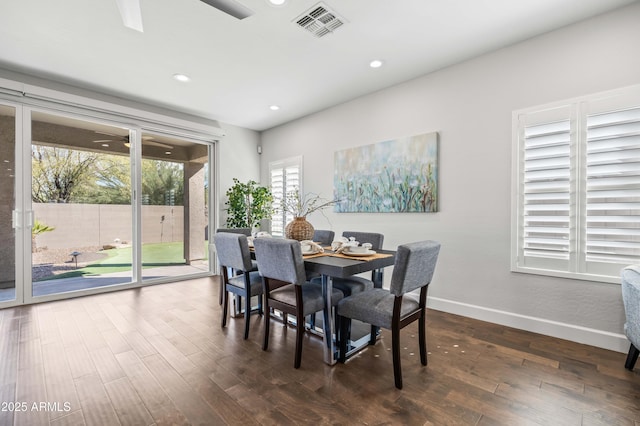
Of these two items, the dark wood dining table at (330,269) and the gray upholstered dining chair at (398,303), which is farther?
the dark wood dining table at (330,269)

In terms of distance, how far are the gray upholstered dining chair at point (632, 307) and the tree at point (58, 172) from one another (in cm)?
566

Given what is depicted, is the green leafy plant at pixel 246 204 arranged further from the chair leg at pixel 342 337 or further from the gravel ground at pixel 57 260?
the chair leg at pixel 342 337

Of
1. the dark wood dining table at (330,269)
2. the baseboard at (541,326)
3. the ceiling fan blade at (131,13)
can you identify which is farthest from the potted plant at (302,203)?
the ceiling fan blade at (131,13)

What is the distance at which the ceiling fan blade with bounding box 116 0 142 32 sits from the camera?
218 centimetres

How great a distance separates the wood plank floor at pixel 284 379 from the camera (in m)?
1.61

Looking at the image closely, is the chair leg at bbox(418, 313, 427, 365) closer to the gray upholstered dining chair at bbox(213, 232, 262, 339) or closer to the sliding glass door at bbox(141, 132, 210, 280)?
the gray upholstered dining chair at bbox(213, 232, 262, 339)

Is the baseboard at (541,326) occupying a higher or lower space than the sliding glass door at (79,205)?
lower

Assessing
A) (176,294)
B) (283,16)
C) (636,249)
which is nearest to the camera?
(636,249)

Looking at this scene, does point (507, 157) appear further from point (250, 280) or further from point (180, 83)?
point (180, 83)

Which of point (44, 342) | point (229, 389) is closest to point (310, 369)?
point (229, 389)

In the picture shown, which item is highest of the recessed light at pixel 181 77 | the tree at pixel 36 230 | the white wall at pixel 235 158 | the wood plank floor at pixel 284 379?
the recessed light at pixel 181 77

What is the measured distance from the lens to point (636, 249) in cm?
225

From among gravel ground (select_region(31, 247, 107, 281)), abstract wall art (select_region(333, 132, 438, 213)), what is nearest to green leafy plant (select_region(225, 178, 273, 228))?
abstract wall art (select_region(333, 132, 438, 213))

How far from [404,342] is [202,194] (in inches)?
163
